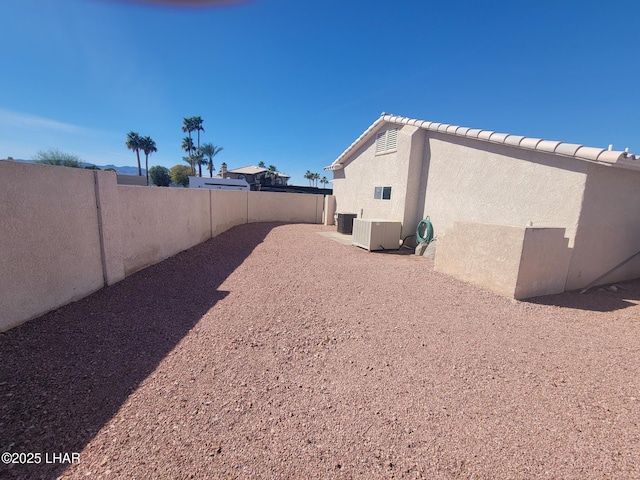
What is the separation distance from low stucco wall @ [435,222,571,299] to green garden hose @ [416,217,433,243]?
10.6 ft

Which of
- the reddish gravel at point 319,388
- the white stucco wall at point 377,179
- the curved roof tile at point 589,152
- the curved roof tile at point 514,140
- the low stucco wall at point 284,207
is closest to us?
the reddish gravel at point 319,388

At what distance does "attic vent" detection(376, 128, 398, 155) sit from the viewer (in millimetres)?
11406

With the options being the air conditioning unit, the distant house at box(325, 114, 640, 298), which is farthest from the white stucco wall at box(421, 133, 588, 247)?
the air conditioning unit

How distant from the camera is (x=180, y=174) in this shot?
157ft

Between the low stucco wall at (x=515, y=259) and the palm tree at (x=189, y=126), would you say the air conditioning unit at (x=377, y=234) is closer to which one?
the low stucco wall at (x=515, y=259)

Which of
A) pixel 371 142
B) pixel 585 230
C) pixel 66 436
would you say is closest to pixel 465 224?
pixel 585 230

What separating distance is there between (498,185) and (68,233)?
891cm

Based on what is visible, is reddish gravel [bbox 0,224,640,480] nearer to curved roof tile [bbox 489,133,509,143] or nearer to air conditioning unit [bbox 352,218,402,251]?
curved roof tile [bbox 489,133,509,143]

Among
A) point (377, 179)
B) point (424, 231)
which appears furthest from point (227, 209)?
A: point (424, 231)

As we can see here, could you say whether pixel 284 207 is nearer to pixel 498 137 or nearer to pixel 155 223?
pixel 155 223

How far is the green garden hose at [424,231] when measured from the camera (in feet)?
30.6

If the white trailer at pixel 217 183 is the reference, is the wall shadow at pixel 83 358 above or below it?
below

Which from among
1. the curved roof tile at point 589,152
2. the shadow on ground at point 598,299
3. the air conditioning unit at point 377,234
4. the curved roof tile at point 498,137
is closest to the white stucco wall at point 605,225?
the shadow on ground at point 598,299

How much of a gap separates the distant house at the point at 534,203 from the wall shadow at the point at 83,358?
5289 mm
